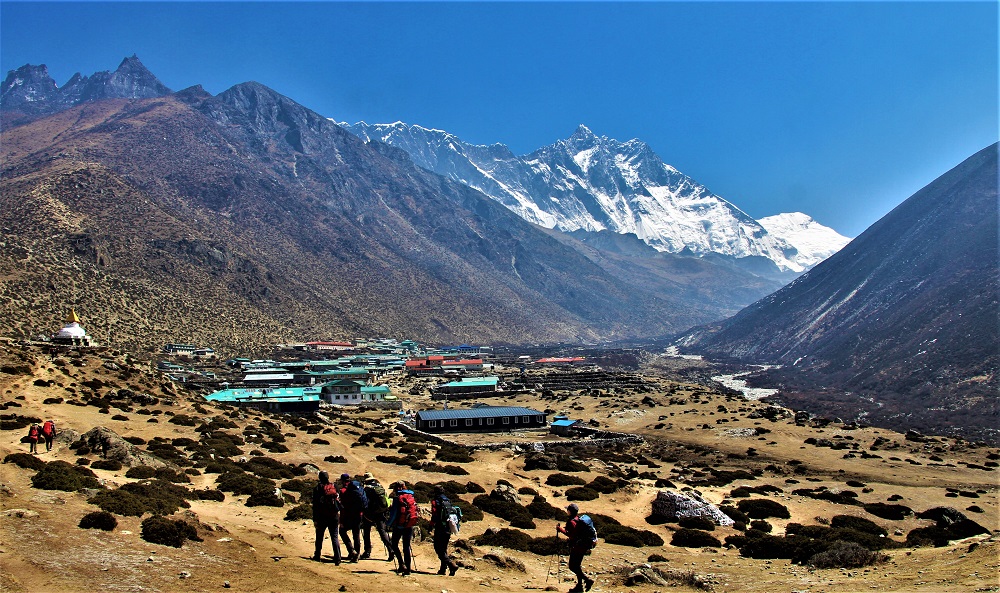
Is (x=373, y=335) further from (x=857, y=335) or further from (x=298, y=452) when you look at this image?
(x=298, y=452)

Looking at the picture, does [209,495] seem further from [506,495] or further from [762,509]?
[762,509]

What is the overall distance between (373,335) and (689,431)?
370ft

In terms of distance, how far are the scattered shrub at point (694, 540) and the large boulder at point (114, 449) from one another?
20.1 metres

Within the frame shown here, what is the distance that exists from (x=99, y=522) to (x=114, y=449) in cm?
1079

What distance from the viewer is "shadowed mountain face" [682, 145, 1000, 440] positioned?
80.8 metres

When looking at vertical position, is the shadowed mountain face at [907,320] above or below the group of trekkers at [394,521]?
above

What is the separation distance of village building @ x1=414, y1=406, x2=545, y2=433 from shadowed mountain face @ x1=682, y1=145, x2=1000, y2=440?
151 ft

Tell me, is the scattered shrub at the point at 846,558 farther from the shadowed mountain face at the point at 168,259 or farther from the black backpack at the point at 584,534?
the shadowed mountain face at the point at 168,259

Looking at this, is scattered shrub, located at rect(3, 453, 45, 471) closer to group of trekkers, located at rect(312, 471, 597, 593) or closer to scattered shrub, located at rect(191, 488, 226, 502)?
scattered shrub, located at rect(191, 488, 226, 502)

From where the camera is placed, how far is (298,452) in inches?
1340

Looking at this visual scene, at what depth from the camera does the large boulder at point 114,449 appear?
21781 mm

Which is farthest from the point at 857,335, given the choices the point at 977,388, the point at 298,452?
the point at 298,452

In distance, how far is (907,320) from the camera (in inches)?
4417

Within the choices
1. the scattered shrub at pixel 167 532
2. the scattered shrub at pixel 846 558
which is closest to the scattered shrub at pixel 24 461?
the scattered shrub at pixel 167 532
